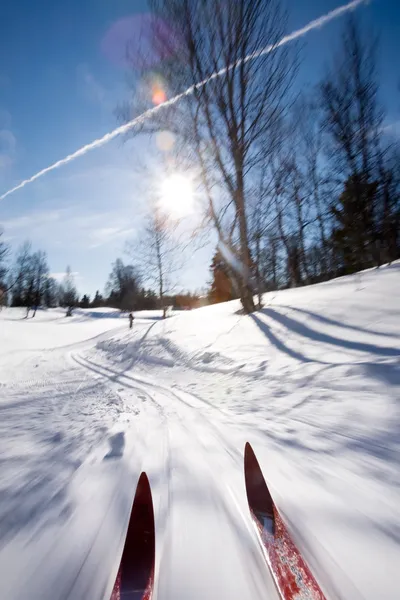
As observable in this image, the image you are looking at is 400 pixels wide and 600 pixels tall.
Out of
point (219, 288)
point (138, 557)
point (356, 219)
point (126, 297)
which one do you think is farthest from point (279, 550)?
point (126, 297)

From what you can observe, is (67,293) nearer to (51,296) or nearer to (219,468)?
(51,296)

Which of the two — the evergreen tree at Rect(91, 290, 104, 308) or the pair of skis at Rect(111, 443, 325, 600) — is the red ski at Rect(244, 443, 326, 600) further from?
the evergreen tree at Rect(91, 290, 104, 308)

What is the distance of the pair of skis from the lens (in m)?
1.38

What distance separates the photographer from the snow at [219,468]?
58.9 inches

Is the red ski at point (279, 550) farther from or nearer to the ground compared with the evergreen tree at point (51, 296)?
nearer to the ground

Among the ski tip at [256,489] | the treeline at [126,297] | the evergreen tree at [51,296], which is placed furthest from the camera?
the evergreen tree at [51,296]

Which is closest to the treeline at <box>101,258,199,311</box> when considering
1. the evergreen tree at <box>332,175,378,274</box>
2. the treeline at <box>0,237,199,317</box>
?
the treeline at <box>0,237,199,317</box>

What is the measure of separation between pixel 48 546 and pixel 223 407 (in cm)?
280

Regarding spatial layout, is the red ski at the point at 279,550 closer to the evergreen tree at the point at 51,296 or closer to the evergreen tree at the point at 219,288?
the evergreen tree at the point at 219,288

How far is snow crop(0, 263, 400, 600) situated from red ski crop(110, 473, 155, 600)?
6cm

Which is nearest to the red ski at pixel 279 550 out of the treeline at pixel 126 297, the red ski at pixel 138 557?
the red ski at pixel 138 557

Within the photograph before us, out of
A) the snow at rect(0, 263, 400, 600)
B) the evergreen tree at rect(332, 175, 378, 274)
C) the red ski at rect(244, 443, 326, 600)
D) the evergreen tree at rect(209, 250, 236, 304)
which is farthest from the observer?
the evergreen tree at rect(209, 250, 236, 304)

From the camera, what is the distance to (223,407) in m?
4.13

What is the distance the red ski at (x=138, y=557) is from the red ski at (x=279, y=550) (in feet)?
2.23
